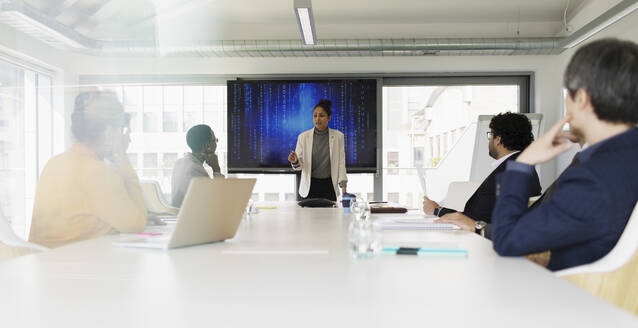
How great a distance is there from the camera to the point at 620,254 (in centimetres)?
136

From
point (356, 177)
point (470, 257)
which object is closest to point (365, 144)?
point (356, 177)

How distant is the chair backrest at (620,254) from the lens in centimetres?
135

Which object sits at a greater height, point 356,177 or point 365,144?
point 365,144

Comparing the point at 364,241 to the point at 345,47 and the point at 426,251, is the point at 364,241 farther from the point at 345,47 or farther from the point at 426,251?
the point at 345,47

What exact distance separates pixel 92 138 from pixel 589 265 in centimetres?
198

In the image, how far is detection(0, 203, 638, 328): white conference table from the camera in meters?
0.83

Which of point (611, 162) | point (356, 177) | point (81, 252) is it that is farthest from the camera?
point (356, 177)

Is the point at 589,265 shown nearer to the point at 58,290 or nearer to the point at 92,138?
the point at 58,290

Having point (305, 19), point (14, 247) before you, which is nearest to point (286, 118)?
point (305, 19)

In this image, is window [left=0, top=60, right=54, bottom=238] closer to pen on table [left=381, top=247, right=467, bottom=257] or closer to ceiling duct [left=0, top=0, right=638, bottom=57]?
ceiling duct [left=0, top=0, right=638, bottom=57]

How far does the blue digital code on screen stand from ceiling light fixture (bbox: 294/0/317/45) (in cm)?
121

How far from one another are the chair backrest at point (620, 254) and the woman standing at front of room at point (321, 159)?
433 centimetres

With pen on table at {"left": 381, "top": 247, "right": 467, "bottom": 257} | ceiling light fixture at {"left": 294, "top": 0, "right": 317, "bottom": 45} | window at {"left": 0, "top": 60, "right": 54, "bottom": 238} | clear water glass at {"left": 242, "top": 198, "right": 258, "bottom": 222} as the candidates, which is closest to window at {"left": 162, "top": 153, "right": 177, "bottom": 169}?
window at {"left": 0, "top": 60, "right": 54, "bottom": 238}

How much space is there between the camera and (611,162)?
1.37 metres
